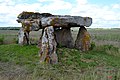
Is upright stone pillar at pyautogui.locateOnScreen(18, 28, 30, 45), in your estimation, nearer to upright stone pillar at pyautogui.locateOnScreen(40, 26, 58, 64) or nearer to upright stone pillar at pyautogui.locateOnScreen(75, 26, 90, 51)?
upright stone pillar at pyautogui.locateOnScreen(40, 26, 58, 64)

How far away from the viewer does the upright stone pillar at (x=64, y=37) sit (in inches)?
711

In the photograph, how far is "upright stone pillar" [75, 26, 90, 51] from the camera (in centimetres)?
1798

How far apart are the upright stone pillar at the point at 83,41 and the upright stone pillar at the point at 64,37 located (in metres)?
0.50

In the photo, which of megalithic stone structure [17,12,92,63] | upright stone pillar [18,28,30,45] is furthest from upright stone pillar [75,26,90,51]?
upright stone pillar [18,28,30,45]

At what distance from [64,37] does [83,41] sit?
1.21m

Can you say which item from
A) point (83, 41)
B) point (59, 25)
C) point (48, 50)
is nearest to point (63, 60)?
point (48, 50)

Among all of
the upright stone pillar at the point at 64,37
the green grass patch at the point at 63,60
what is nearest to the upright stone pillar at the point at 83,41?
the upright stone pillar at the point at 64,37

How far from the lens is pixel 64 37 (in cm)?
1830

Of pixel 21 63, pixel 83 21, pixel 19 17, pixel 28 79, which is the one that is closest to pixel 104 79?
pixel 28 79

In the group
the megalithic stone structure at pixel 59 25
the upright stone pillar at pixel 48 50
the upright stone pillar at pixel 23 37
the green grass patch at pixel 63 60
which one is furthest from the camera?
the upright stone pillar at pixel 23 37

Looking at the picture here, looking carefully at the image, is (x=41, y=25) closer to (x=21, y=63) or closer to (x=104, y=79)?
(x=21, y=63)

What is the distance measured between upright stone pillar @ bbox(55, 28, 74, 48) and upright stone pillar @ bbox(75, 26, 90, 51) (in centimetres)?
50

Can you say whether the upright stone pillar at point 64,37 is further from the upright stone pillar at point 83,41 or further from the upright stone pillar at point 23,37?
the upright stone pillar at point 23,37

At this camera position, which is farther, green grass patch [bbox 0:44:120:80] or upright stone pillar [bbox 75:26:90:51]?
upright stone pillar [bbox 75:26:90:51]
